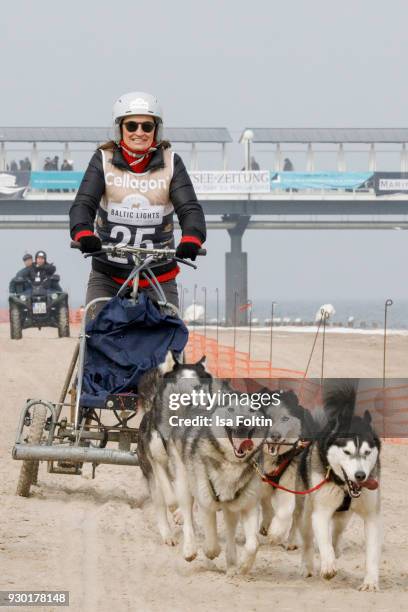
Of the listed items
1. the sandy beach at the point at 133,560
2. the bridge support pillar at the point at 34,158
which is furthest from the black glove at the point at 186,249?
the bridge support pillar at the point at 34,158

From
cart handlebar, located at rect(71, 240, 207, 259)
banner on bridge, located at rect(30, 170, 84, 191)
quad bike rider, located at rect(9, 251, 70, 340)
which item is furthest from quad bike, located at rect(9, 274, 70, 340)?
banner on bridge, located at rect(30, 170, 84, 191)

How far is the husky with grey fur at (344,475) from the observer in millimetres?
6289

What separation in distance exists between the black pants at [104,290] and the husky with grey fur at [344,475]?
7.04ft

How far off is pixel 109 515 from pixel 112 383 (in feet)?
3.22

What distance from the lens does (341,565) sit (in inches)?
281

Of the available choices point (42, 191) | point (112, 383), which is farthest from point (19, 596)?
point (42, 191)

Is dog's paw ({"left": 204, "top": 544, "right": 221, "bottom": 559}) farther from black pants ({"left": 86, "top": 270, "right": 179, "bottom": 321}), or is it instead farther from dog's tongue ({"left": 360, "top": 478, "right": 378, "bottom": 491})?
black pants ({"left": 86, "top": 270, "right": 179, "bottom": 321})

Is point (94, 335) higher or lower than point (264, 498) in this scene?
higher

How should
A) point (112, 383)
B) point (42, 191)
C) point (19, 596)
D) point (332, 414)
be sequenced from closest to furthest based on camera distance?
point (19, 596)
point (332, 414)
point (112, 383)
point (42, 191)

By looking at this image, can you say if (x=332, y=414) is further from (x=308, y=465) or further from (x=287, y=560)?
(x=287, y=560)

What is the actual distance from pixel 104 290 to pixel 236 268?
47.0 metres

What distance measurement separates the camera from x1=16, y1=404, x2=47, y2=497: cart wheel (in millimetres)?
8648
